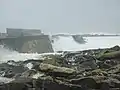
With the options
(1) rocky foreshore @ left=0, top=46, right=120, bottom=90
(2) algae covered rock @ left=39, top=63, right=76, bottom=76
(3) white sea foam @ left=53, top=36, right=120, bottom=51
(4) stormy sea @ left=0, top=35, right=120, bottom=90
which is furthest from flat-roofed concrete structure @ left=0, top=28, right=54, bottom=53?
(2) algae covered rock @ left=39, top=63, right=76, bottom=76

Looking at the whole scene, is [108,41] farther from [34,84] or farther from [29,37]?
[34,84]

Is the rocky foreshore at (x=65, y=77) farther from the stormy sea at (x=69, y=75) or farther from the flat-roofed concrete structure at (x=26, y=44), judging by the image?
the flat-roofed concrete structure at (x=26, y=44)

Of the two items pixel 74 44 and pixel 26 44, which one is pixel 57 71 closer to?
pixel 26 44

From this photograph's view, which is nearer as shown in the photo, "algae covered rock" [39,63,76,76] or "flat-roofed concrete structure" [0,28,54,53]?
"algae covered rock" [39,63,76,76]

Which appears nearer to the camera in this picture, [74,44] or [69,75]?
[69,75]

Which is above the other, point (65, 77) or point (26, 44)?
point (26, 44)

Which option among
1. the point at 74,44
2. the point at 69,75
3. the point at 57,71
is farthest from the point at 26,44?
the point at 69,75

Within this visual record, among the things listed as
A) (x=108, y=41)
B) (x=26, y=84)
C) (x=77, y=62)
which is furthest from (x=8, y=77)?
(x=108, y=41)

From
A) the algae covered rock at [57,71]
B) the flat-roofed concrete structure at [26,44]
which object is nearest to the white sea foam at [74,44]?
the flat-roofed concrete structure at [26,44]

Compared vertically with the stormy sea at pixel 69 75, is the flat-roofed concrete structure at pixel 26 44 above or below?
above

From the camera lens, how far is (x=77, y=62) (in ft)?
46.7

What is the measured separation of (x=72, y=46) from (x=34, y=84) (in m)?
21.7

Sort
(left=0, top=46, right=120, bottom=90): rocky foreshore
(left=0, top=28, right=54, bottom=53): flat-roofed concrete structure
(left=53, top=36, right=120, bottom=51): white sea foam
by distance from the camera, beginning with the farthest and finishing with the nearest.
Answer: (left=53, top=36, right=120, bottom=51): white sea foam < (left=0, top=28, right=54, bottom=53): flat-roofed concrete structure < (left=0, top=46, right=120, bottom=90): rocky foreshore

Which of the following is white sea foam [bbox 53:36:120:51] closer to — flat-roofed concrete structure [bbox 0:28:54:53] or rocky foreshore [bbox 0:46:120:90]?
flat-roofed concrete structure [bbox 0:28:54:53]
